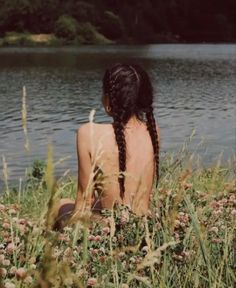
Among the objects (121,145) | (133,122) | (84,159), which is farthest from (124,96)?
(84,159)

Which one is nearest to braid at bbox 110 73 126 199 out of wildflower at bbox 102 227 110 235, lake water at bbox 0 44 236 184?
wildflower at bbox 102 227 110 235

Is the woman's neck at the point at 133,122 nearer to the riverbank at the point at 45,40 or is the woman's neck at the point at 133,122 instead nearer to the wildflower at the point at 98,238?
the wildflower at the point at 98,238

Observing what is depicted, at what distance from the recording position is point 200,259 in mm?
2936

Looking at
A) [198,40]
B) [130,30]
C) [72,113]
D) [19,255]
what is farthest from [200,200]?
[198,40]

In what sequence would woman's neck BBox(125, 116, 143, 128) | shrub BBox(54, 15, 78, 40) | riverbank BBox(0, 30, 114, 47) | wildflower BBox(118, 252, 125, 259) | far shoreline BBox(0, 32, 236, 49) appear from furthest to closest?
1. shrub BBox(54, 15, 78, 40)
2. riverbank BBox(0, 30, 114, 47)
3. far shoreline BBox(0, 32, 236, 49)
4. woman's neck BBox(125, 116, 143, 128)
5. wildflower BBox(118, 252, 125, 259)

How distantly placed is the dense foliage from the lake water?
4701 cm

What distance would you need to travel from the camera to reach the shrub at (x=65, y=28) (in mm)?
94812

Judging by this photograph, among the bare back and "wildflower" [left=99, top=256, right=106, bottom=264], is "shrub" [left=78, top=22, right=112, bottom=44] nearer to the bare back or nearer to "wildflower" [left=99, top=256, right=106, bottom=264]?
the bare back

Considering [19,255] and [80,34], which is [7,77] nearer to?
[19,255]

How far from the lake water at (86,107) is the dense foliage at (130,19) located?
47.0m

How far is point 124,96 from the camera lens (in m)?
4.29

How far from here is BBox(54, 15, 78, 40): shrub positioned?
9481cm

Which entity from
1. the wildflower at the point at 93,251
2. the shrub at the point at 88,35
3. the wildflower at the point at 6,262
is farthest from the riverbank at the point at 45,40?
the wildflower at the point at 6,262

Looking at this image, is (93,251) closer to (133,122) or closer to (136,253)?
(136,253)
